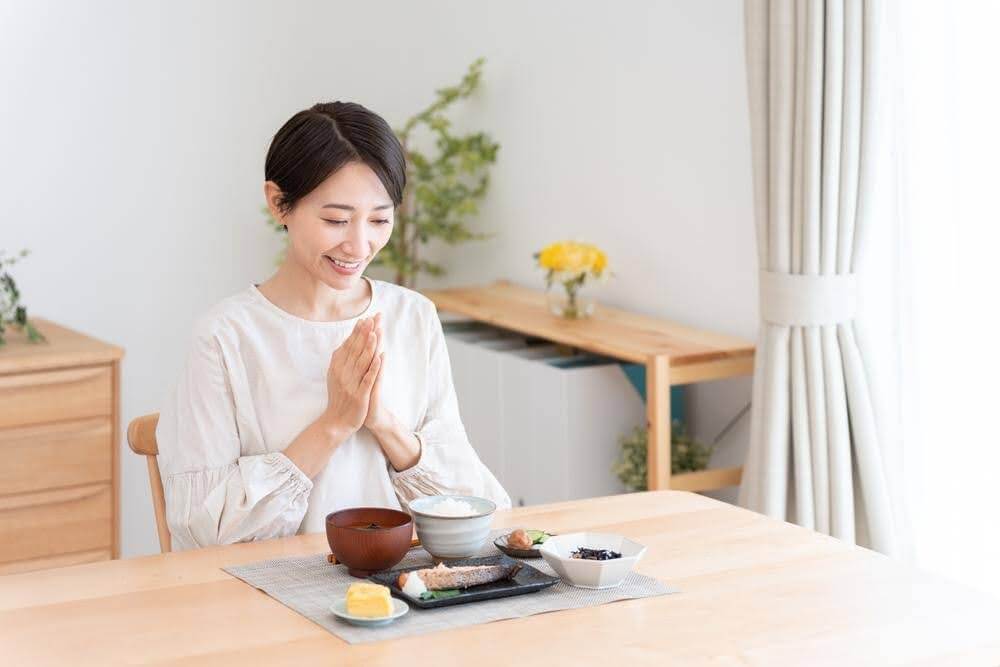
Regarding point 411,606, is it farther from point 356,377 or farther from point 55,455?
point 55,455

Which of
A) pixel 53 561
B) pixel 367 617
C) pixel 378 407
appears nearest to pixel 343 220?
pixel 378 407

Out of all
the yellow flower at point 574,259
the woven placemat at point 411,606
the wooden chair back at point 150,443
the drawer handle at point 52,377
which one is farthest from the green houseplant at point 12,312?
the woven placemat at point 411,606

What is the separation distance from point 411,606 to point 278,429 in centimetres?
52

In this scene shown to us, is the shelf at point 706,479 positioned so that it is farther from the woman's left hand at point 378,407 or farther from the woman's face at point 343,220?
the woman's face at point 343,220

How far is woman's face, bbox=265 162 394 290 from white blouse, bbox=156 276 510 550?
14cm

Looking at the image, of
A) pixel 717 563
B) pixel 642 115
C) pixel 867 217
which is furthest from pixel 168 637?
pixel 642 115

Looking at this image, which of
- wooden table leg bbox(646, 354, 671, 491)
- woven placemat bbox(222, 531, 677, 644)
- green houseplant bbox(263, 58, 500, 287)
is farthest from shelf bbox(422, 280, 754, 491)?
woven placemat bbox(222, 531, 677, 644)

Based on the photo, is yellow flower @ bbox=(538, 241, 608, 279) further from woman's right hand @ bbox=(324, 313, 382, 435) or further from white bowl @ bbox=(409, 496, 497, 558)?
white bowl @ bbox=(409, 496, 497, 558)

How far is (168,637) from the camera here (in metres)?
1.47

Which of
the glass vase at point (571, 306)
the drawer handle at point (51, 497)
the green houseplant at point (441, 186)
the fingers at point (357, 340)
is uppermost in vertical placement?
the green houseplant at point (441, 186)

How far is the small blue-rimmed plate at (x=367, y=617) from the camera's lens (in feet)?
4.94

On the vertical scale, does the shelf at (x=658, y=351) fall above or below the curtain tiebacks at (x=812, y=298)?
below

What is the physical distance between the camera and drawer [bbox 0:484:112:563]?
334cm

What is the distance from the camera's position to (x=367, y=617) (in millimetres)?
1507
